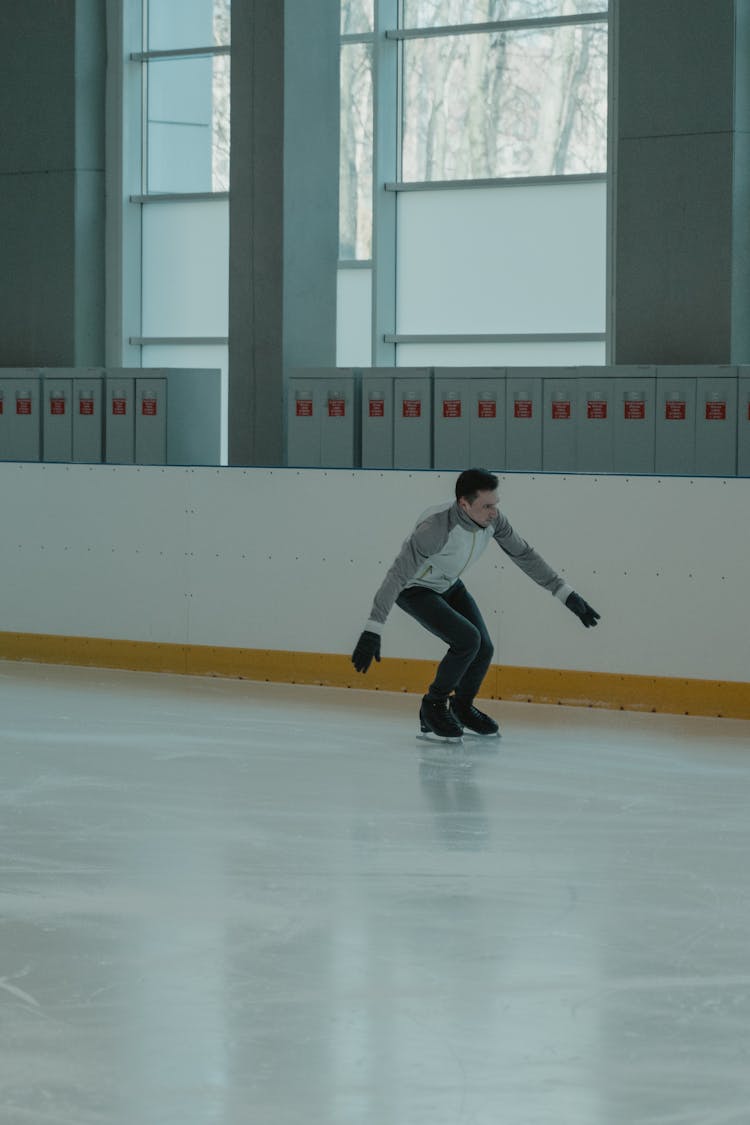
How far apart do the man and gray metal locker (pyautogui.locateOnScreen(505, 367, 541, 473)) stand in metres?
2.10

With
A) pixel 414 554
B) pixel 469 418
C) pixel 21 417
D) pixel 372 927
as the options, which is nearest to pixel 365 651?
pixel 414 554

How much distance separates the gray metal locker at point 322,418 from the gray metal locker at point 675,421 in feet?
7.00

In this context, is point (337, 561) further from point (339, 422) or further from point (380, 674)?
point (339, 422)

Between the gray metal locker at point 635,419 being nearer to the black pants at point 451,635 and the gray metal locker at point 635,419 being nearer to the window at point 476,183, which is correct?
the black pants at point 451,635

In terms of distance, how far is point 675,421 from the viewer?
35.1ft

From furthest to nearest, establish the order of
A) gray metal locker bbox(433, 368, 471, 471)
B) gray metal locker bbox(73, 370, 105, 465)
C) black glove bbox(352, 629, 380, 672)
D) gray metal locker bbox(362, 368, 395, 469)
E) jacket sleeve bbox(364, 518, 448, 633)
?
gray metal locker bbox(73, 370, 105, 465) → gray metal locker bbox(362, 368, 395, 469) → gray metal locker bbox(433, 368, 471, 471) → jacket sleeve bbox(364, 518, 448, 633) → black glove bbox(352, 629, 380, 672)

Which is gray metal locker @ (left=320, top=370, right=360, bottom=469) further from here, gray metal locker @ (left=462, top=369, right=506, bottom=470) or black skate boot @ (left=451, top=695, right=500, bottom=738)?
black skate boot @ (left=451, top=695, right=500, bottom=738)

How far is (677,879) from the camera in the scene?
239 inches

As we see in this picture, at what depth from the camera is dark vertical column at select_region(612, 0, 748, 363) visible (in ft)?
38.2

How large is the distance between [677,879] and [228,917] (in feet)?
5.23

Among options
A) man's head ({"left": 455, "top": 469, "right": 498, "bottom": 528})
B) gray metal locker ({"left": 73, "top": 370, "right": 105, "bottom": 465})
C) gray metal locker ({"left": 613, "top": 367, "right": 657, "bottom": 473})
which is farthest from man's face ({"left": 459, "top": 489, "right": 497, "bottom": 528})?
gray metal locker ({"left": 73, "top": 370, "right": 105, "bottom": 465})

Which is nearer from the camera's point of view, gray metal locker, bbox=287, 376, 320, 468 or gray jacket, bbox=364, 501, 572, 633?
gray jacket, bbox=364, 501, 572, 633

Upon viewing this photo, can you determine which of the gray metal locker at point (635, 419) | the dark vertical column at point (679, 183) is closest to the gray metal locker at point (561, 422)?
the gray metal locker at point (635, 419)

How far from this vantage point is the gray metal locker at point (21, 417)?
12.9 metres
